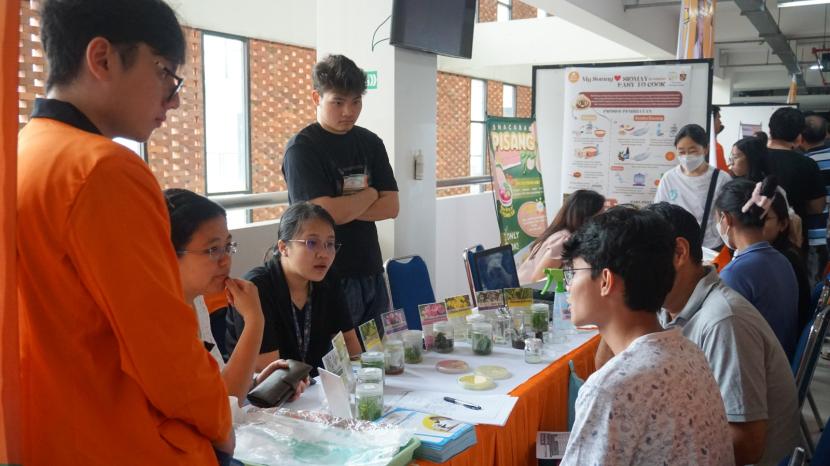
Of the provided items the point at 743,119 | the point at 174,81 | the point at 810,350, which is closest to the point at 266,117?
the point at 810,350

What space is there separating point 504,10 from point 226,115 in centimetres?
549

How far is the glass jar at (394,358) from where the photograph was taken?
6.81 ft

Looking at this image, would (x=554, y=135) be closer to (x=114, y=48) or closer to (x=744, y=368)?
(x=744, y=368)

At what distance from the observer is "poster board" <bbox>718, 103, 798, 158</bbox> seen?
11.5 metres

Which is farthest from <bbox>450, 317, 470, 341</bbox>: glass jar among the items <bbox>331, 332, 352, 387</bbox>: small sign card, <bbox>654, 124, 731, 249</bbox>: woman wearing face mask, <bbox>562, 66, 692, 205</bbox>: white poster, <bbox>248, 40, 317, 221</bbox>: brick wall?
<bbox>248, 40, 317, 221</bbox>: brick wall

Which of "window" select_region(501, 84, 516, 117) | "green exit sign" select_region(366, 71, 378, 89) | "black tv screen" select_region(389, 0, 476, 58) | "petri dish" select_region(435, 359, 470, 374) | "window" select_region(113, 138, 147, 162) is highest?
"window" select_region(501, 84, 516, 117)

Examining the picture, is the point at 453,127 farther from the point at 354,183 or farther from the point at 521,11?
the point at 354,183

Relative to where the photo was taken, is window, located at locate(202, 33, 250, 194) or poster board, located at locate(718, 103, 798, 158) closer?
window, located at locate(202, 33, 250, 194)

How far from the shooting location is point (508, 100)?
500 inches

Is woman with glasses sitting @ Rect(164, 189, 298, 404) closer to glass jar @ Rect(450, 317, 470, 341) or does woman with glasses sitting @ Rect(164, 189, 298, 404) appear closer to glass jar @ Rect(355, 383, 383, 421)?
glass jar @ Rect(355, 383, 383, 421)

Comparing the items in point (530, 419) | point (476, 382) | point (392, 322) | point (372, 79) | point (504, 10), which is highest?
point (504, 10)

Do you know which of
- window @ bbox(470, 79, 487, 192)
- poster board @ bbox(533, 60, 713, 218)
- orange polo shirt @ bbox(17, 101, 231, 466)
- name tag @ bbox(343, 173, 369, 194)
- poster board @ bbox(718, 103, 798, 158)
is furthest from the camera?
window @ bbox(470, 79, 487, 192)

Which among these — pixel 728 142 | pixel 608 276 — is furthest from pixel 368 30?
pixel 728 142

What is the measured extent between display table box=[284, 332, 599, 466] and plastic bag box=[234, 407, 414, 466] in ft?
0.37
